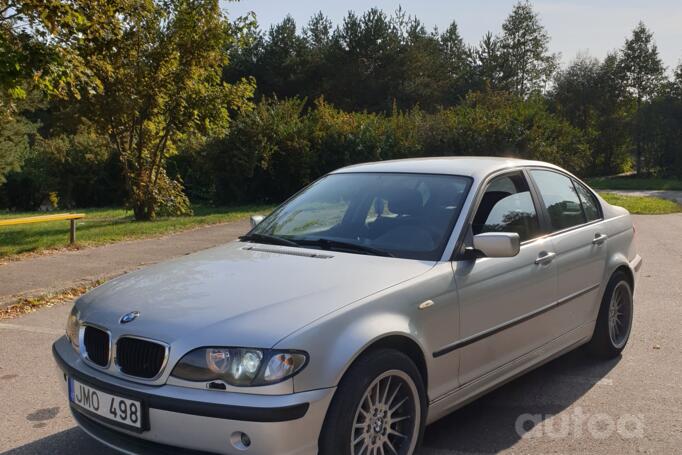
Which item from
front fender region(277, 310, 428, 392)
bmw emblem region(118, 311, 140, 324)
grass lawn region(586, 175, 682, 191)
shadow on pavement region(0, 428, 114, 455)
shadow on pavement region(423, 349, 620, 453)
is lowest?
shadow on pavement region(0, 428, 114, 455)

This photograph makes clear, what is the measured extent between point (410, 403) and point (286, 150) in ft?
63.8

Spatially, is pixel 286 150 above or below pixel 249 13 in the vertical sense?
below

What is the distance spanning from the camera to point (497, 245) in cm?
388

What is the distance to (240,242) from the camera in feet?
15.3

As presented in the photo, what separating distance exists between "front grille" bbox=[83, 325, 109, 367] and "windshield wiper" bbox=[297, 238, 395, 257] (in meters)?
1.36

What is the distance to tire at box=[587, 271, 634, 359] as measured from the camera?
540 centimetres

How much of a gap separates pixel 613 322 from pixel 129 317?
3914 mm

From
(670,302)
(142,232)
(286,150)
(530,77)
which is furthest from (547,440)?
(530,77)

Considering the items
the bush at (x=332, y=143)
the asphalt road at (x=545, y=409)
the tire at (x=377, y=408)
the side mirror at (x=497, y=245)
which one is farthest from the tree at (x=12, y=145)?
the tire at (x=377, y=408)

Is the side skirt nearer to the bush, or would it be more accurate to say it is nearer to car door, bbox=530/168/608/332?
car door, bbox=530/168/608/332

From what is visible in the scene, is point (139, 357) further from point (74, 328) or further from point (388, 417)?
point (388, 417)

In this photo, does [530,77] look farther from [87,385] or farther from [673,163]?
[87,385]

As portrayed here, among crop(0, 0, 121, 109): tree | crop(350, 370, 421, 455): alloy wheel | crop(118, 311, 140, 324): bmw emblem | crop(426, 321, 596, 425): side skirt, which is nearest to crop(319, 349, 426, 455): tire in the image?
crop(350, 370, 421, 455): alloy wheel

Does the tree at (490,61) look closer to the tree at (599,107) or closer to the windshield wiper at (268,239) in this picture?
the tree at (599,107)
